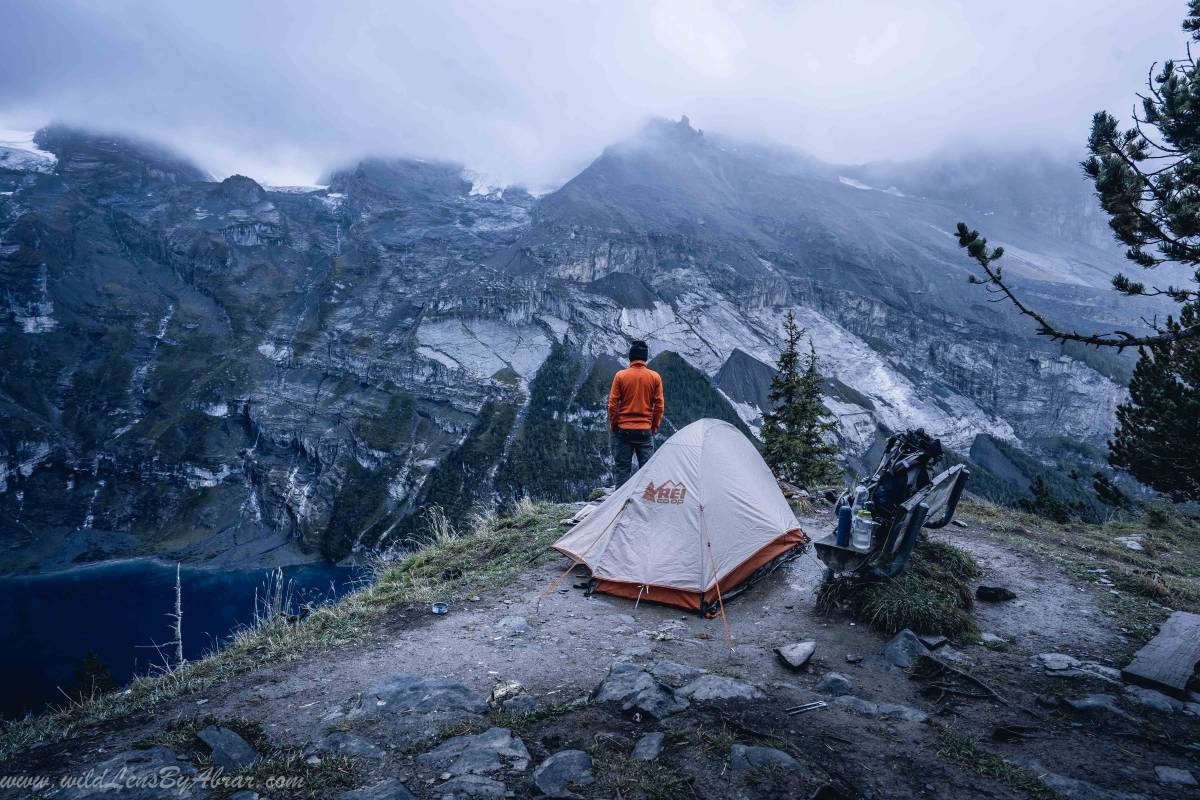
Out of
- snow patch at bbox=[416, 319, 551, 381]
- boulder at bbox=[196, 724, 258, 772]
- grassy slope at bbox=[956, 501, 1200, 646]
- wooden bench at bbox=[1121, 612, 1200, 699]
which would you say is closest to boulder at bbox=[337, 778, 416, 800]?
boulder at bbox=[196, 724, 258, 772]

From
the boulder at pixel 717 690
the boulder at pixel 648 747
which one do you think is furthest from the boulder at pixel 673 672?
the boulder at pixel 648 747

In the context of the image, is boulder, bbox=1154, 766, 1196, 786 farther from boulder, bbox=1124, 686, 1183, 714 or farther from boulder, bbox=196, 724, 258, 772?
boulder, bbox=196, 724, 258, 772

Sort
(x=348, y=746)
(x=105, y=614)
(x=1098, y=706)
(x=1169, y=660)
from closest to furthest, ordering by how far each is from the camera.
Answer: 1. (x=348, y=746)
2. (x=1098, y=706)
3. (x=1169, y=660)
4. (x=105, y=614)

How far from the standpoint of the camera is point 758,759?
453 centimetres

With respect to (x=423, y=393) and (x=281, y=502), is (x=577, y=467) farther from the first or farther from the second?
(x=281, y=502)

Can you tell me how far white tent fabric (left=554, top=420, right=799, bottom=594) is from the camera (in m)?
9.23

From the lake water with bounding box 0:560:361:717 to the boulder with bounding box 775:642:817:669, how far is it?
223ft

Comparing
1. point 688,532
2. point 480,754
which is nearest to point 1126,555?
point 688,532

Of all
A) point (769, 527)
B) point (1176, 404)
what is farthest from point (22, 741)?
point (1176, 404)

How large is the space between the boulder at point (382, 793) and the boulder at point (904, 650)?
18.1ft

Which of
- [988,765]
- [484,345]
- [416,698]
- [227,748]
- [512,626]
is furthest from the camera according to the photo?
[484,345]

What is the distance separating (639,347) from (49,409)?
238 m

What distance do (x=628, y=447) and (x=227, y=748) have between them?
889 centimetres

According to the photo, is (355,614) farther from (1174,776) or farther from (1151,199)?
(1151,199)
